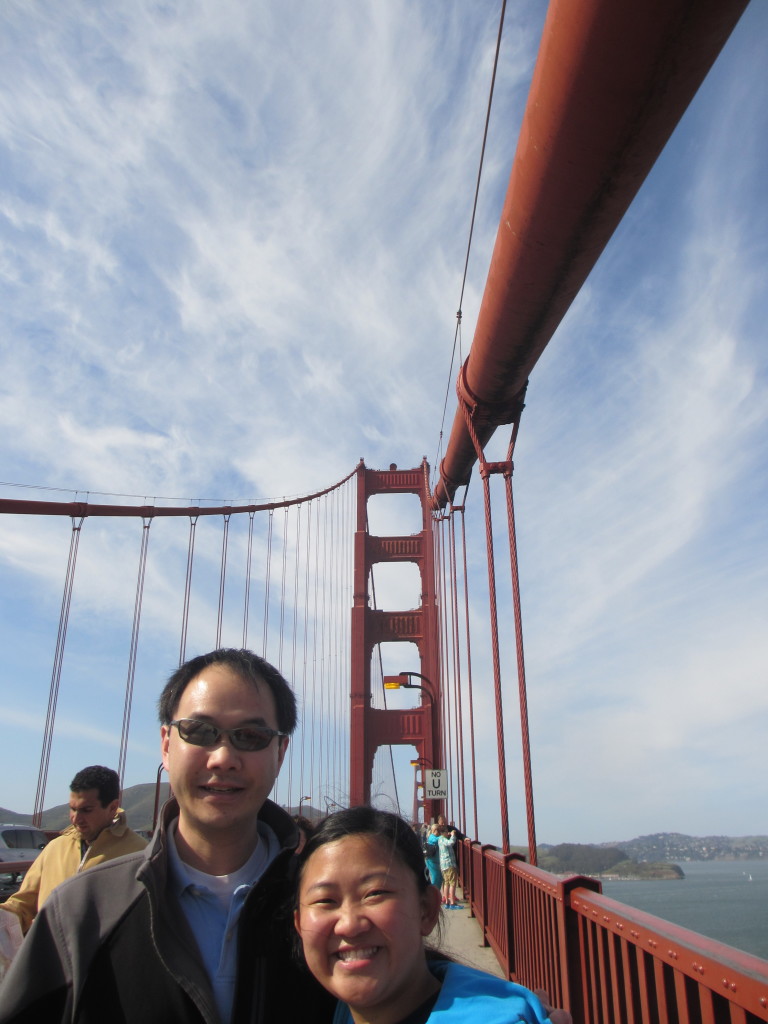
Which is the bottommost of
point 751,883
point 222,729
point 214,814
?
point 751,883

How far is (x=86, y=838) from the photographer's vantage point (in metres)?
2.61

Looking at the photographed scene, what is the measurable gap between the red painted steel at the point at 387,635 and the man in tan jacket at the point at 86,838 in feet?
36.1

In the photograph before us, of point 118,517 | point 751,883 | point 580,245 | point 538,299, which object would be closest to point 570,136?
point 580,245

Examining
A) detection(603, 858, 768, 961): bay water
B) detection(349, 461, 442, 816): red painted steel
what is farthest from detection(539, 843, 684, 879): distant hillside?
detection(349, 461, 442, 816): red painted steel

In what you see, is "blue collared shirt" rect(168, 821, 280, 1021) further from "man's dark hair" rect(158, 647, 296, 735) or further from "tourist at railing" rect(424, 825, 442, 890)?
"tourist at railing" rect(424, 825, 442, 890)

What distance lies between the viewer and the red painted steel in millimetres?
14461

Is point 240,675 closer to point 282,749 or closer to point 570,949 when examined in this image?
point 282,749

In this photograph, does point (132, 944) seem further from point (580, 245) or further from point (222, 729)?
point (580, 245)

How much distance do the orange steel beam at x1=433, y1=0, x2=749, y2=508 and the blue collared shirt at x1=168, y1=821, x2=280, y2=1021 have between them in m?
2.99

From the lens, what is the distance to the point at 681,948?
63.6 inches

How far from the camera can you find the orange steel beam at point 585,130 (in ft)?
8.92

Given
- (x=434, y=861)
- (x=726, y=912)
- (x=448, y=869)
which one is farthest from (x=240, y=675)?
(x=726, y=912)

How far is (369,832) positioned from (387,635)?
49.3ft

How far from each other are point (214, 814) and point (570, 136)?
3170 mm
